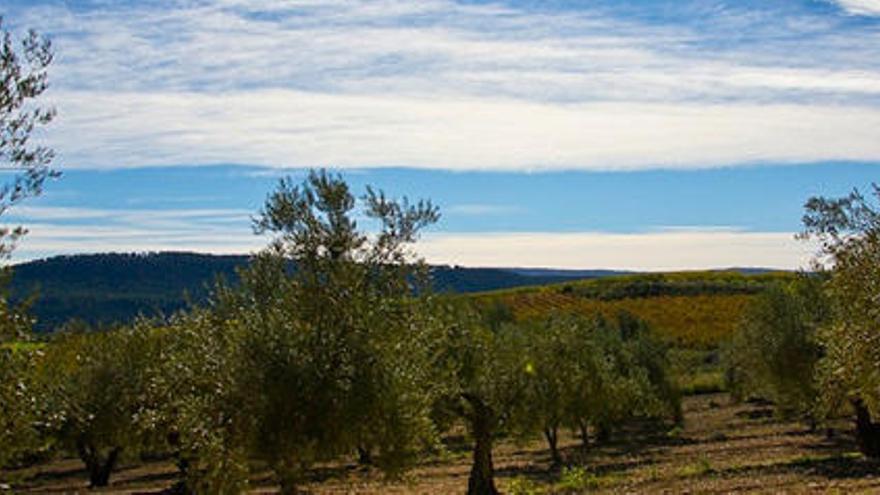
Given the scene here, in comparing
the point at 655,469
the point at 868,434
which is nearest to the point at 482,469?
the point at 655,469

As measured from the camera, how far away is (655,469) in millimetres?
44188

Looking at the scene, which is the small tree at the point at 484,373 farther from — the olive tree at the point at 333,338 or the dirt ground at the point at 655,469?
the olive tree at the point at 333,338

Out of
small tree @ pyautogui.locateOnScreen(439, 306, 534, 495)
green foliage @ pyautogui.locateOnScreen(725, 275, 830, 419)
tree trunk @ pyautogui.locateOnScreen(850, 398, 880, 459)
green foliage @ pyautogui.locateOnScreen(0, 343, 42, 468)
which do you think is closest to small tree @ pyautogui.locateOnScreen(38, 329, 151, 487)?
small tree @ pyautogui.locateOnScreen(439, 306, 534, 495)

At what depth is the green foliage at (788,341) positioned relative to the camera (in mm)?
49594

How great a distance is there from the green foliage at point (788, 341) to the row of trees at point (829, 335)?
51 mm

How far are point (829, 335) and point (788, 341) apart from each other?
2154 centimetres

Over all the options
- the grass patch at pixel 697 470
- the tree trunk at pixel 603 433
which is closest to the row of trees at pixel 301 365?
the grass patch at pixel 697 470

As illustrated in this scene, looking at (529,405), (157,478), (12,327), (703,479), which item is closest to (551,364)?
(529,405)

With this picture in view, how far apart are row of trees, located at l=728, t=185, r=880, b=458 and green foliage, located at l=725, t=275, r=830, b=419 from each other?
2.0 inches

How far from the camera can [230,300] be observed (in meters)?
28.0

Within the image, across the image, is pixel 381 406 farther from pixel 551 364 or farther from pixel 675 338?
pixel 675 338

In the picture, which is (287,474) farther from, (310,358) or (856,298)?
(856,298)

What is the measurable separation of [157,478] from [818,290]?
136ft

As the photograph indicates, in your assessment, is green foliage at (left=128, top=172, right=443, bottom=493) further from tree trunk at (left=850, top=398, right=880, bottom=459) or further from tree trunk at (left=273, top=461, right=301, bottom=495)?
tree trunk at (left=850, top=398, right=880, bottom=459)
